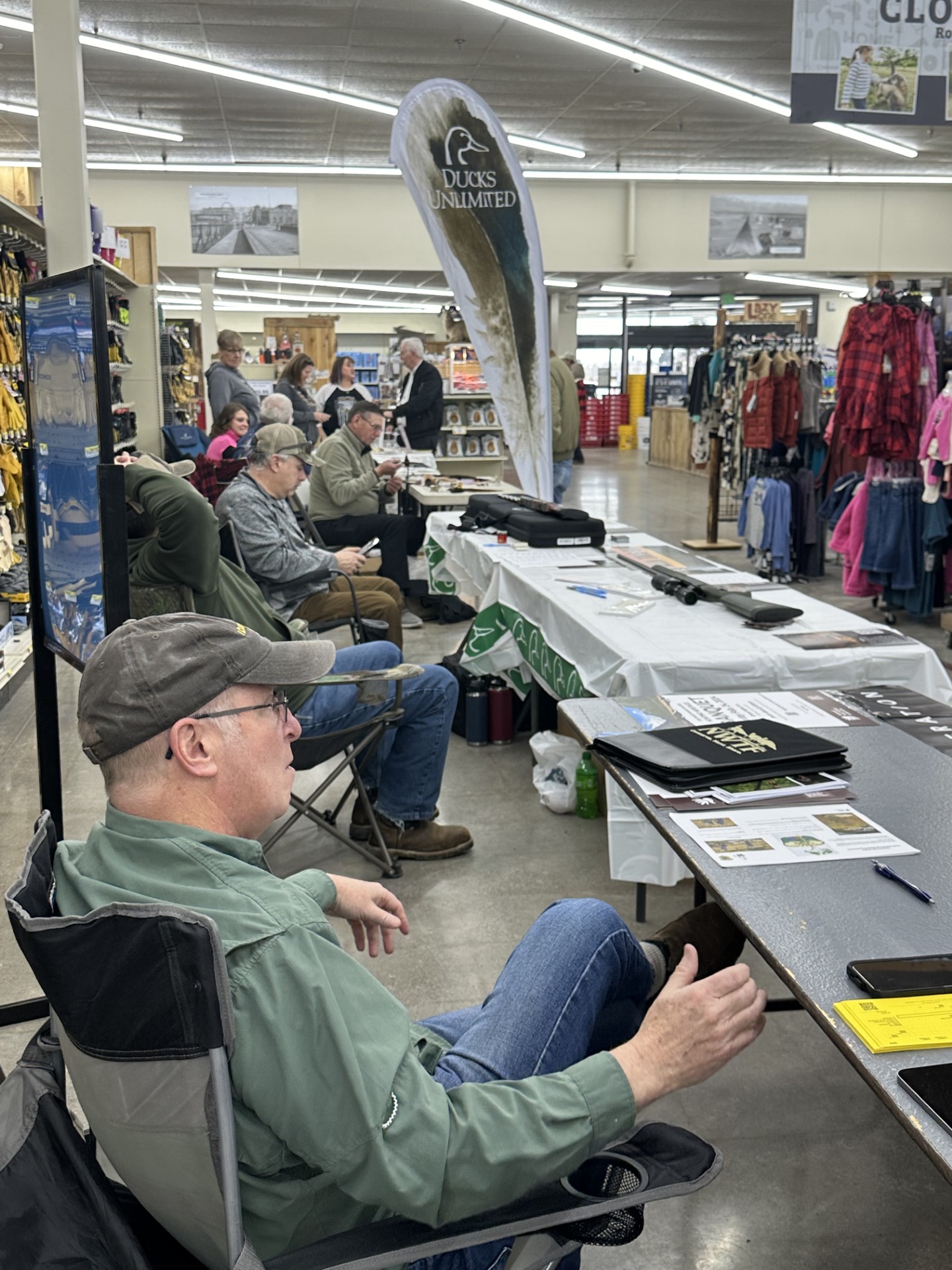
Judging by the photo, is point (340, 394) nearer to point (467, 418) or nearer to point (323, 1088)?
point (467, 418)

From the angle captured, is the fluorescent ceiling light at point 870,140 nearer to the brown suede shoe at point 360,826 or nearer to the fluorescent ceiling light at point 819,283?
the fluorescent ceiling light at point 819,283

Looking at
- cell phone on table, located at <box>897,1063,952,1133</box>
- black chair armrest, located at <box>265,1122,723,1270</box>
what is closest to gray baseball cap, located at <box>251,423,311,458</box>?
black chair armrest, located at <box>265,1122,723,1270</box>

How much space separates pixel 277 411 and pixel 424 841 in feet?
10.6

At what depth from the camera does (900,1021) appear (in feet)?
4.09

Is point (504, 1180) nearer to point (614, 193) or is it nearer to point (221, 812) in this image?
point (221, 812)

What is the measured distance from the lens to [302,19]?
872 centimetres

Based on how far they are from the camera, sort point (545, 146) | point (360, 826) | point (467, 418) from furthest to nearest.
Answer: point (545, 146) → point (467, 418) → point (360, 826)

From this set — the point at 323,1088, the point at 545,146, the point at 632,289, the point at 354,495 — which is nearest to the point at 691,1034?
the point at 323,1088

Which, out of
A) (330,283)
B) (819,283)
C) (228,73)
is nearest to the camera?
(228,73)

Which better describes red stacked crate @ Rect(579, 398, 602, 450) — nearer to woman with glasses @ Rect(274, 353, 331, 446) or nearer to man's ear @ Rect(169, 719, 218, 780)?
woman with glasses @ Rect(274, 353, 331, 446)

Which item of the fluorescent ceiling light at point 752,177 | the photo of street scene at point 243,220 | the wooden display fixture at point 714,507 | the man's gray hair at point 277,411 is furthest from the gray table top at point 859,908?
the fluorescent ceiling light at point 752,177

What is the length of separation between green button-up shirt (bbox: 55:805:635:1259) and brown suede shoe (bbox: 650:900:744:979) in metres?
0.78

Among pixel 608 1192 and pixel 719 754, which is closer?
pixel 608 1192

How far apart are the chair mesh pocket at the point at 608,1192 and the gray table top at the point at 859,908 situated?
26 cm
